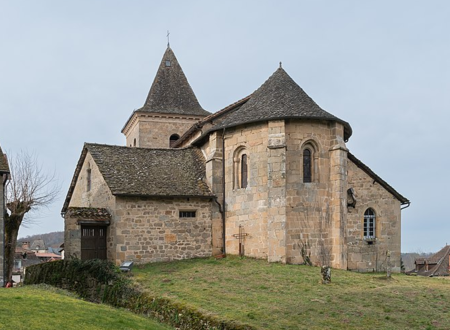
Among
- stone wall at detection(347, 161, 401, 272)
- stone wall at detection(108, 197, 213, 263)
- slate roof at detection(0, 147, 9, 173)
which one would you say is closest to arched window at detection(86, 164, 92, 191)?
stone wall at detection(108, 197, 213, 263)

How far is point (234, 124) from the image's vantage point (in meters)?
24.1

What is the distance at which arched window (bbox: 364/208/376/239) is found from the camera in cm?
2581

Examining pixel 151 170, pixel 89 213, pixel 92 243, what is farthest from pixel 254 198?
pixel 92 243

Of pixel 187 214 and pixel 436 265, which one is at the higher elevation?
pixel 187 214

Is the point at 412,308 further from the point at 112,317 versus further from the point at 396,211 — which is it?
the point at 396,211

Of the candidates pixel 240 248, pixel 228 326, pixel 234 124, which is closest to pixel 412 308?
pixel 228 326

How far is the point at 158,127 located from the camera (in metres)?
38.1

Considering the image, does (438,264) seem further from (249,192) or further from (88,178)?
(88,178)

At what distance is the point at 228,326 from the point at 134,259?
10529mm

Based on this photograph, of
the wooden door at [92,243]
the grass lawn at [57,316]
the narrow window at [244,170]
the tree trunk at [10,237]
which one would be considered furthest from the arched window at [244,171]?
the tree trunk at [10,237]

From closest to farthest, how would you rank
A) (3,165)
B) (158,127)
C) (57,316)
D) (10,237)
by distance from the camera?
1. (57,316)
2. (3,165)
3. (10,237)
4. (158,127)

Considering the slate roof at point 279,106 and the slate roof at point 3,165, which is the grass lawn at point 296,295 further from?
the slate roof at point 3,165

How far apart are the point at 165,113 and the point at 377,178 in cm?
1678

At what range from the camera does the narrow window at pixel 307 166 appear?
23.4m
